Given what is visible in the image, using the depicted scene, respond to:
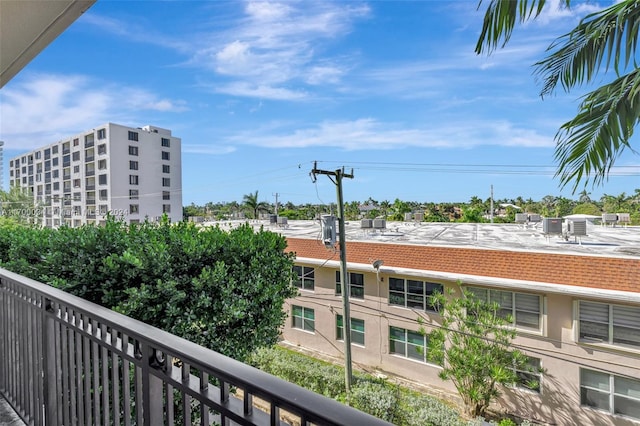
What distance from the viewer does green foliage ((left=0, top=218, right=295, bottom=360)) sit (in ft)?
6.72

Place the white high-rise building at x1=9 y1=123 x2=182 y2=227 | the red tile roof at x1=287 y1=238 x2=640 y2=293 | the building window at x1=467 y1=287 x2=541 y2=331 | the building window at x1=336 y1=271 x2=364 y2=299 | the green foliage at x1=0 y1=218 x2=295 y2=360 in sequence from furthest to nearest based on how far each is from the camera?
the white high-rise building at x1=9 y1=123 x2=182 y2=227 < the building window at x1=336 y1=271 x2=364 y2=299 < the building window at x1=467 y1=287 x2=541 y2=331 < the red tile roof at x1=287 y1=238 x2=640 y2=293 < the green foliage at x1=0 y1=218 x2=295 y2=360

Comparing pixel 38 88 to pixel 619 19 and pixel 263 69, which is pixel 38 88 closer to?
pixel 263 69

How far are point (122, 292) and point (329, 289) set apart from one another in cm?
709

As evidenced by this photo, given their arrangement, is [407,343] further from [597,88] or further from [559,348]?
[597,88]

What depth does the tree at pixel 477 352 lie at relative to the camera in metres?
6.44

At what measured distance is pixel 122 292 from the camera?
2.10 metres

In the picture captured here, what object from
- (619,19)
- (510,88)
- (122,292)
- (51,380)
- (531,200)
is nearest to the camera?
(51,380)

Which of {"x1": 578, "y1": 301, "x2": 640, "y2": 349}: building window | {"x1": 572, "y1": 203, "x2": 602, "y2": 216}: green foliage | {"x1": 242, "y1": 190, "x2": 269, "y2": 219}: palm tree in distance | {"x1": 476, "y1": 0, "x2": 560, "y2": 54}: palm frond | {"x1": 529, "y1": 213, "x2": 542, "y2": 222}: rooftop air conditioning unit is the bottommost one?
{"x1": 578, "y1": 301, "x2": 640, "y2": 349}: building window

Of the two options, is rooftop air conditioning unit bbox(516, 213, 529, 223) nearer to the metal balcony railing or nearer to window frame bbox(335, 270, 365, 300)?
window frame bbox(335, 270, 365, 300)

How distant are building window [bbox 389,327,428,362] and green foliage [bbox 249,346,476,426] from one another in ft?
4.06

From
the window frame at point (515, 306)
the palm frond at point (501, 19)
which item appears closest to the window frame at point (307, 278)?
the window frame at point (515, 306)

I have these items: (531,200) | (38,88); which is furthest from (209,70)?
(531,200)

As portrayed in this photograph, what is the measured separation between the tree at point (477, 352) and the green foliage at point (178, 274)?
16.8 feet

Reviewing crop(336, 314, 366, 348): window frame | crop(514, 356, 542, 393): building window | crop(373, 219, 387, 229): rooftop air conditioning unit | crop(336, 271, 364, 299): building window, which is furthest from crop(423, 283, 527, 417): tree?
crop(373, 219, 387, 229): rooftop air conditioning unit
